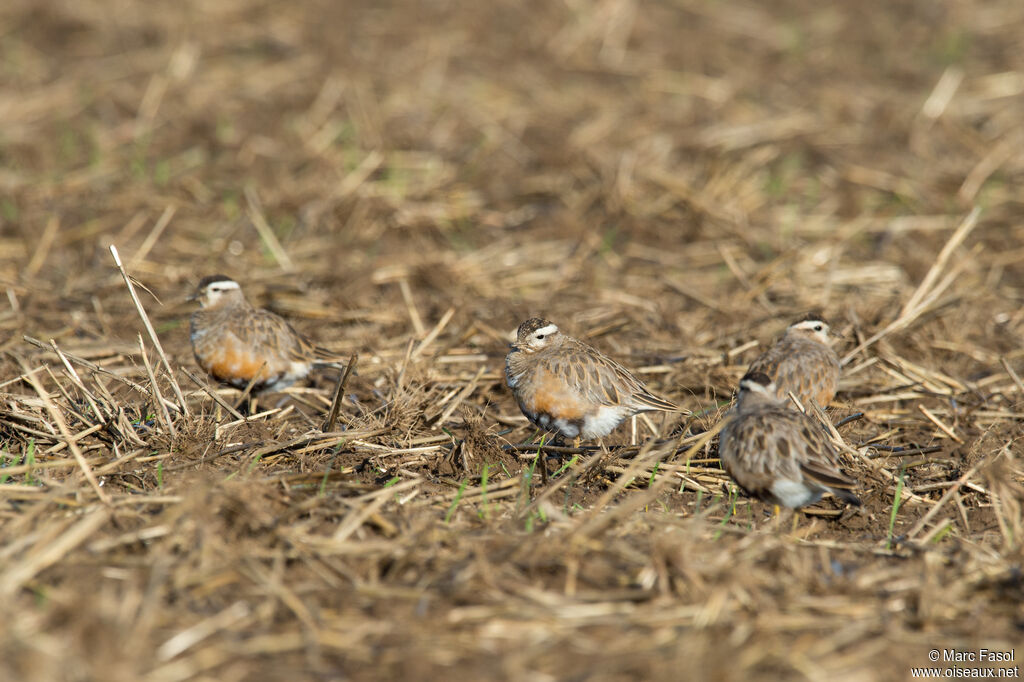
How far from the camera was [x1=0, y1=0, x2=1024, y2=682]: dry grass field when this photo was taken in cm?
559

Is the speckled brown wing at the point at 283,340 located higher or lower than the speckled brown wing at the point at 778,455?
higher

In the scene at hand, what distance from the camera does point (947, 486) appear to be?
25.1ft

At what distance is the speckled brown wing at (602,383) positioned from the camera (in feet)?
27.0

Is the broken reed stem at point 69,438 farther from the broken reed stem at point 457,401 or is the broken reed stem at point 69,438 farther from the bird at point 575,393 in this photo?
the bird at point 575,393

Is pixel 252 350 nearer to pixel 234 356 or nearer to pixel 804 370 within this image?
pixel 234 356

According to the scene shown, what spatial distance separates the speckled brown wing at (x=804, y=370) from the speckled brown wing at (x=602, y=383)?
32.2 inches

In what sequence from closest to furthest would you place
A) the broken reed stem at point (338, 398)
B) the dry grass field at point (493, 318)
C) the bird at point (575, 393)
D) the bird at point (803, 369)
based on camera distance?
the dry grass field at point (493, 318) → the broken reed stem at point (338, 398) → the bird at point (575, 393) → the bird at point (803, 369)

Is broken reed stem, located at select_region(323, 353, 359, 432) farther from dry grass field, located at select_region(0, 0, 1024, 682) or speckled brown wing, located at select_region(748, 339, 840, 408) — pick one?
speckled brown wing, located at select_region(748, 339, 840, 408)

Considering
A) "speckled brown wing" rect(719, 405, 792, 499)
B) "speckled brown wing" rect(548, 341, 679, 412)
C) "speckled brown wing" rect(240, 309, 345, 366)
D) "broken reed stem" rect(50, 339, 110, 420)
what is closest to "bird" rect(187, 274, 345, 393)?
"speckled brown wing" rect(240, 309, 345, 366)

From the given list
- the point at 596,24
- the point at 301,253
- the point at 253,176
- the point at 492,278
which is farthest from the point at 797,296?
the point at 596,24

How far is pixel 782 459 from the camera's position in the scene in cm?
689

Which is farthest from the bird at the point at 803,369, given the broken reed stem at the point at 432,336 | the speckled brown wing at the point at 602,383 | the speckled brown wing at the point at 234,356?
the speckled brown wing at the point at 234,356

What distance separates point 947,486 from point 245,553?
4.78m

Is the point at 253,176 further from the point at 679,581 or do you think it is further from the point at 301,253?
the point at 679,581
